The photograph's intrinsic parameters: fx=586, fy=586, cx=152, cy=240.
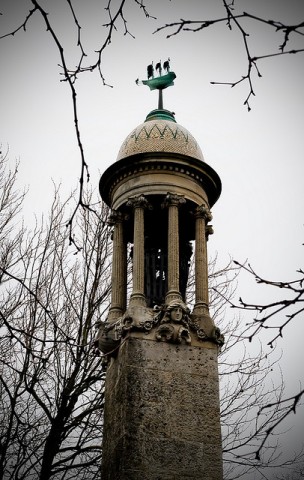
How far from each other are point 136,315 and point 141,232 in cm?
153

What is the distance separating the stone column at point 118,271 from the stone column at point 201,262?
4.08 feet

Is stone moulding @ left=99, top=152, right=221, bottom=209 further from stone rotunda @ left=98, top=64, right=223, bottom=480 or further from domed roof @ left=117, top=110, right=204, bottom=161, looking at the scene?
domed roof @ left=117, top=110, right=204, bottom=161

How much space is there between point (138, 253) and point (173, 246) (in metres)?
0.57

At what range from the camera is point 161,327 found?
8.59 metres

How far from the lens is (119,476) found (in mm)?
7379

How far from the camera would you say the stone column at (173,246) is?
29.9ft

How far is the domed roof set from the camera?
10227 mm

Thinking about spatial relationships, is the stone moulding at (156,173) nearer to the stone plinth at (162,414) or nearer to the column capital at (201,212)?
the column capital at (201,212)

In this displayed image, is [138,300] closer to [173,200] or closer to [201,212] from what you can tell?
[173,200]

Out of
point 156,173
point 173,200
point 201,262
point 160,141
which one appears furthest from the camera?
point 160,141

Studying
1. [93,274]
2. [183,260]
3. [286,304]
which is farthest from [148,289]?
[286,304]

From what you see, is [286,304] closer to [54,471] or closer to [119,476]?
[119,476]

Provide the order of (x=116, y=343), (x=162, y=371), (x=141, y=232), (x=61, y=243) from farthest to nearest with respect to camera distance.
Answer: (x=61, y=243) → (x=141, y=232) → (x=116, y=343) → (x=162, y=371)

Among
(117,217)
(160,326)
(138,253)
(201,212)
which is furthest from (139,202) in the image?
(160,326)
